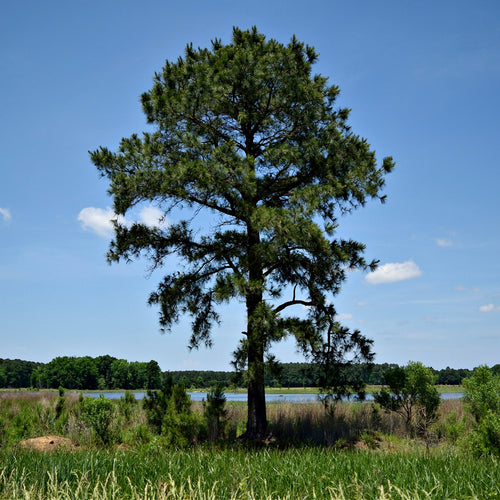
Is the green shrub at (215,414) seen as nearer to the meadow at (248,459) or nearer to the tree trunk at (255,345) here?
the meadow at (248,459)

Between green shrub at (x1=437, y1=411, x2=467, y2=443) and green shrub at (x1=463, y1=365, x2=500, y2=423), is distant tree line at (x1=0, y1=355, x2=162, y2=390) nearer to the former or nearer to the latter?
green shrub at (x1=437, y1=411, x2=467, y2=443)

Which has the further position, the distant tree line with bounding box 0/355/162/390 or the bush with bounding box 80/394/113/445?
the distant tree line with bounding box 0/355/162/390

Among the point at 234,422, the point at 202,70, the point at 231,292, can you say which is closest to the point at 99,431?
the point at 234,422

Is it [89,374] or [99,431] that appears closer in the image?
[99,431]

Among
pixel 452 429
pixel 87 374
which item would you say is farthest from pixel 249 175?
pixel 87 374

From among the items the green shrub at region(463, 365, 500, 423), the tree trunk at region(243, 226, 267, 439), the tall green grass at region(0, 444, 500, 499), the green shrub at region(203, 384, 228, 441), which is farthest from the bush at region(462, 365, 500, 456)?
the green shrub at region(203, 384, 228, 441)

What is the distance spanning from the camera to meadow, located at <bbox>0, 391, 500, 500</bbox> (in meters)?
5.47

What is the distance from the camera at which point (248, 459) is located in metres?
7.76

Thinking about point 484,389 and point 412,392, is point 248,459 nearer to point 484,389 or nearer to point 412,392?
point 484,389

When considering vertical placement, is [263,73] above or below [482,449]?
above

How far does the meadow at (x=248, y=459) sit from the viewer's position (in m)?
5.47

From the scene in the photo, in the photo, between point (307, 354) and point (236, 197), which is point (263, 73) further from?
point (307, 354)

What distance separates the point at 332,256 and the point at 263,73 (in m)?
5.34

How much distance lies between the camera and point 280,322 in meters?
11.2
